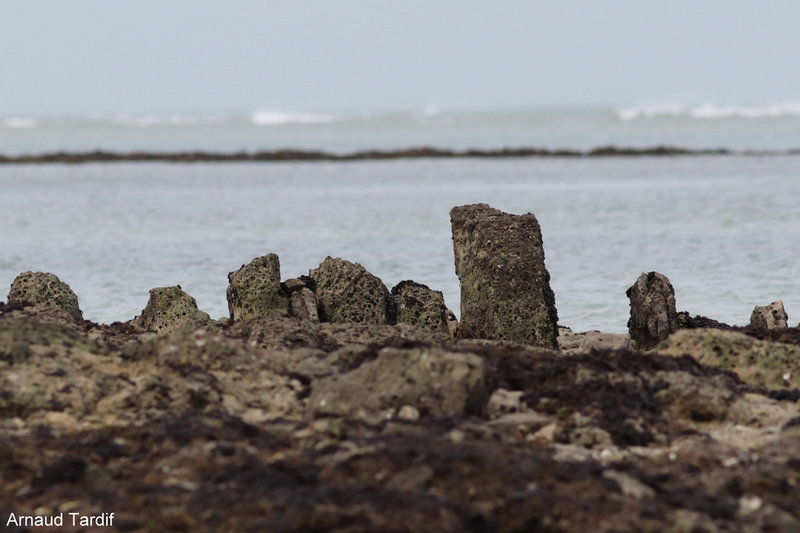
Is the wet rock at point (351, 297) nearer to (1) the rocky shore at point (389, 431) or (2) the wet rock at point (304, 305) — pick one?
(2) the wet rock at point (304, 305)

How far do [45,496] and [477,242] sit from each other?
25.4ft

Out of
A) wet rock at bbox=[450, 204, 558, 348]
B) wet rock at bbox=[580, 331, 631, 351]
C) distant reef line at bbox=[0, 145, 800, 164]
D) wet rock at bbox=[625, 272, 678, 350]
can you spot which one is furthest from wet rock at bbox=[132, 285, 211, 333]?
distant reef line at bbox=[0, 145, 800, 164]

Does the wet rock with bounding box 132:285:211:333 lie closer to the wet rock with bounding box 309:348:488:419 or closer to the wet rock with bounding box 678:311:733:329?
the wet rock with bounding box 309:348:488:419

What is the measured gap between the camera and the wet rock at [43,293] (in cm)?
1493

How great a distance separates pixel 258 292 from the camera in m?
14.3

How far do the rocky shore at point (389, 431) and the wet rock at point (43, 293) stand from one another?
1551 mm

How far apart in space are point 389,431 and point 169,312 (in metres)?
6.62

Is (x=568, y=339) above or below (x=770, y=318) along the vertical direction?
below

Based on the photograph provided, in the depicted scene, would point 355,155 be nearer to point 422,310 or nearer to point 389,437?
point 422,310

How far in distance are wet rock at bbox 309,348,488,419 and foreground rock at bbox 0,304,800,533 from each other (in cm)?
2

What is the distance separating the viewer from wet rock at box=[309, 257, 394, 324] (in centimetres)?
1416

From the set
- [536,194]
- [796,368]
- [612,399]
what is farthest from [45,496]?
[536,194]

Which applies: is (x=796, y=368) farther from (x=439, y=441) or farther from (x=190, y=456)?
(x=190, y=456)

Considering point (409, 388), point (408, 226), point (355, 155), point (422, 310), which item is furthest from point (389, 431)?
point (355, 155)
